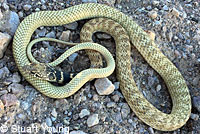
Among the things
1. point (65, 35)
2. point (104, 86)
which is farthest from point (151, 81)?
point (65, 35)

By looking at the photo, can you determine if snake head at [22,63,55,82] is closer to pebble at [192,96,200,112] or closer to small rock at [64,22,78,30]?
small rock at [64,22,78,30]

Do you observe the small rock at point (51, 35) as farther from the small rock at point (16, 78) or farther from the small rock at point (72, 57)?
the small rock at point (16, 78)

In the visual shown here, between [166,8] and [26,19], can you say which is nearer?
[26,19]

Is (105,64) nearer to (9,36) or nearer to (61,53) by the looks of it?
(61,53)

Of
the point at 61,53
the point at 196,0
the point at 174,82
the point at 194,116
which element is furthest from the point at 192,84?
the point at 61,53

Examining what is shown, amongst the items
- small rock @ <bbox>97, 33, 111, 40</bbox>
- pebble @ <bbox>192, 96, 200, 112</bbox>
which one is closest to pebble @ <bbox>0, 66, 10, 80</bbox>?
small rock @ <bbox>97, 33, 111, 40</bbox>

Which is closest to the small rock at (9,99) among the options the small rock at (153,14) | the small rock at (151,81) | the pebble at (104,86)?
the pebble at (104,86)
